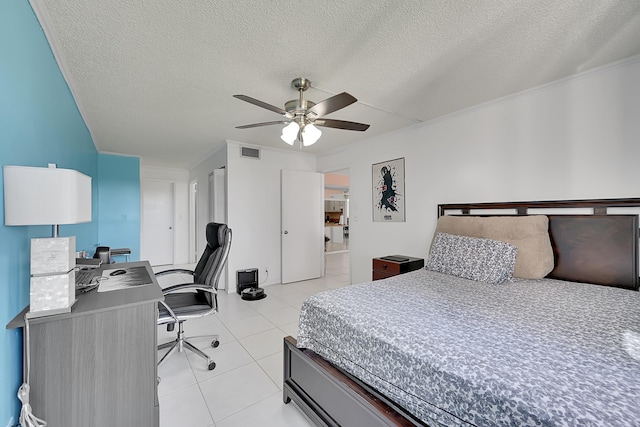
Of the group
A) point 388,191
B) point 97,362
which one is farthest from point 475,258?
point 97,362

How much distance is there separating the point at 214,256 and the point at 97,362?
3.88 ft

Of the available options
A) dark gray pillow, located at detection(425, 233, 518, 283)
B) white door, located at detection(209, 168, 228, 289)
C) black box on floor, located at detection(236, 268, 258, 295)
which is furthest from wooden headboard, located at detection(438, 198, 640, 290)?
white door, located at detection(209, 168, 228, 289)

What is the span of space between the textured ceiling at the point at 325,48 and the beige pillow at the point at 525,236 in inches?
50.3

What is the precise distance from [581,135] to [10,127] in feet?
12.6

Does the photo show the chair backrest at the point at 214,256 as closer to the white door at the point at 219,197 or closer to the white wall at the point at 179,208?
the white door at the point at 219,197

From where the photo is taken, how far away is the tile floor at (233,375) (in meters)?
1.66

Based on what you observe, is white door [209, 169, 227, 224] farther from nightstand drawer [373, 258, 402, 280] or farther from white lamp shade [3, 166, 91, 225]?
white lamp shade [3, 166, 91, 225]

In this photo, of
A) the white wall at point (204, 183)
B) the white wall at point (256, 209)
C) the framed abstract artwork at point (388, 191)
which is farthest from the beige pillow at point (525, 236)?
the white wall at point (204, 183)

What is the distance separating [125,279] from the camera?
1902mm

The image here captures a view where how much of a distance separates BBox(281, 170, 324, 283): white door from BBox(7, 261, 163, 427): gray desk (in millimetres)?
3272

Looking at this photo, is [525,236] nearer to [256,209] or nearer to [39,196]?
[39,196]

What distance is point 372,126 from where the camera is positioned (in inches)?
140

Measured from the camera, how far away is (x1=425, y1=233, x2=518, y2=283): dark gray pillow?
84.8 inches

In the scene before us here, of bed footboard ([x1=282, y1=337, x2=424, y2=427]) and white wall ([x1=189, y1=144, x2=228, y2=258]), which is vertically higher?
white wall ([x1=189, y1=144, x2=228, y2=258])
